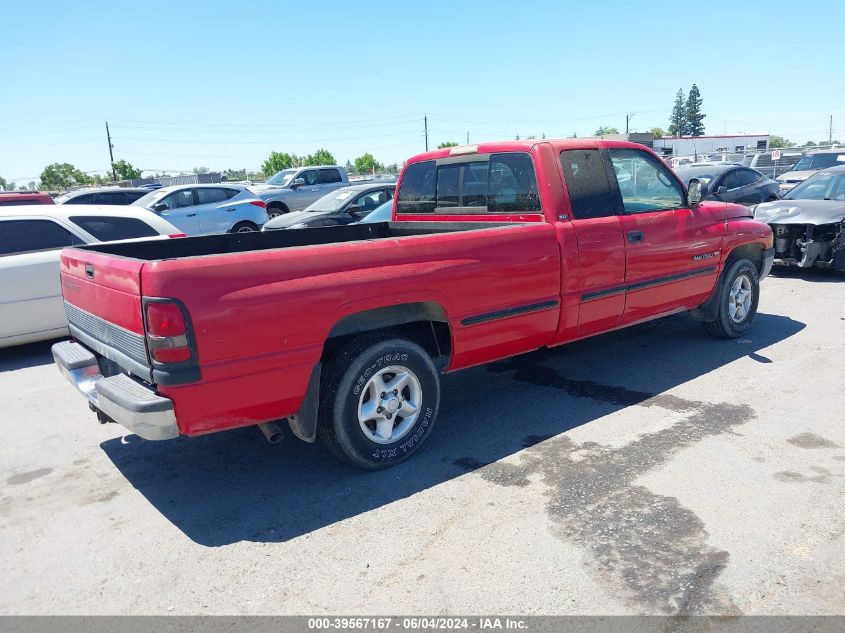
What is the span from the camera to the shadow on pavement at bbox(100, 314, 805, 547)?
369 centimetres

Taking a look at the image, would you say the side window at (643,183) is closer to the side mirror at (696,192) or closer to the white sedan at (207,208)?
the side mirror at (696,192)

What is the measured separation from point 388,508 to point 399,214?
3.36 m

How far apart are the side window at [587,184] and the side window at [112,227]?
528 centimetres

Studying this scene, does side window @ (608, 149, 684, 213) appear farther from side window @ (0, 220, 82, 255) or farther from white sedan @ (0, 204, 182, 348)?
side window @ (0, 220, 82, 255)

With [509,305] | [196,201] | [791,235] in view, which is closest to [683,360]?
[509,305]

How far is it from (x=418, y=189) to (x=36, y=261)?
4.31 m

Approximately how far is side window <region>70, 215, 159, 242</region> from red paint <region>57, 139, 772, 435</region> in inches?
141

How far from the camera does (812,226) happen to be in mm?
9344

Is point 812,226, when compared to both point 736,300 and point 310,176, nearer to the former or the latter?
point 736,300

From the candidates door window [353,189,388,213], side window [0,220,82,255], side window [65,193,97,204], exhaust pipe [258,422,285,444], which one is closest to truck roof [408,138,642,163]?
exhaust pipe [258,422,285,444]

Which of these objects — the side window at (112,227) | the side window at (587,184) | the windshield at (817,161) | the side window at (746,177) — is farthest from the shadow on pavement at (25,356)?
the windshield at (817,161)

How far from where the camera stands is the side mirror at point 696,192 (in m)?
5.87

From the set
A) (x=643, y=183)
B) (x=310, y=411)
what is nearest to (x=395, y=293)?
(x=310, y=411)

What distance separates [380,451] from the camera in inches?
161
